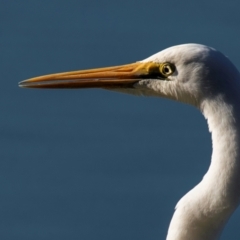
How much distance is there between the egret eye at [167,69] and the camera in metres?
3.51

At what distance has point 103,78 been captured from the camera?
3809 mm

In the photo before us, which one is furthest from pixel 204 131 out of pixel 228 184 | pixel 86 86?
pixel 228 184

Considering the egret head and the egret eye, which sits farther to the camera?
the egret eye

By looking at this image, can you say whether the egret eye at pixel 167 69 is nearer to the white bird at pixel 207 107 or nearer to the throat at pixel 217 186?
the white bird at pixel 207 107

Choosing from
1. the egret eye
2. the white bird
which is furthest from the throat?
the egret eye

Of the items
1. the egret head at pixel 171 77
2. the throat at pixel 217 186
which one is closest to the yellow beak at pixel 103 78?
the egret head at pixel 171 77

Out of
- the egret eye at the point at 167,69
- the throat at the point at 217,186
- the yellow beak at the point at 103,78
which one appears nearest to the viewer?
A: the throat at the point at 217,186

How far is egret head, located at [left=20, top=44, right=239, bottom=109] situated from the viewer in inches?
132

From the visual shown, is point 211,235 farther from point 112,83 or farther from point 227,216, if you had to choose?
point 112,83

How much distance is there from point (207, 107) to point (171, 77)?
9.2 inches

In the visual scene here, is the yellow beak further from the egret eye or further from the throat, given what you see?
the throat

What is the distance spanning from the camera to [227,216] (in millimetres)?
3482

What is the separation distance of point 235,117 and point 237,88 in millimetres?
112

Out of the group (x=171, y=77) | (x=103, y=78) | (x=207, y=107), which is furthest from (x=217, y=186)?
(x=103, y=78)
